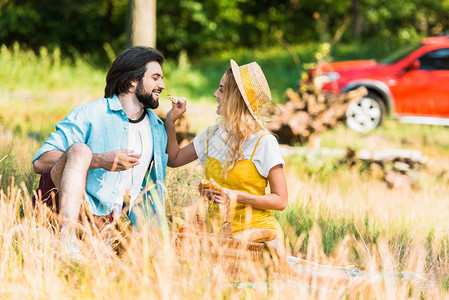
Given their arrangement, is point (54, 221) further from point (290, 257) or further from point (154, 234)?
point (290, 257)

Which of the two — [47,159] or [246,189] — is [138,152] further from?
[246,189]

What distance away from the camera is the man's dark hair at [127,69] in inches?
151

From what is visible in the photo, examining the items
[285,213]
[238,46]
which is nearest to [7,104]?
[285,213]

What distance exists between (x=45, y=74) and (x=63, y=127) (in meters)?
9.46

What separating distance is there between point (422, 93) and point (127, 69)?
8.32 m

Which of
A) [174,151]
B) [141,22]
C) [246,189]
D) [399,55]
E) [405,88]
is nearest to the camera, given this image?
[246,189]

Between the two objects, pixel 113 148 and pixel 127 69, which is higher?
pixel 127 69

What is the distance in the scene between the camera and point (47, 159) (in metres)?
3.58

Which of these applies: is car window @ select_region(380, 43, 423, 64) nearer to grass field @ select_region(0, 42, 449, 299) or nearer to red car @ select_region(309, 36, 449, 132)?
red car @ select_region(309, 36, 449, 132)

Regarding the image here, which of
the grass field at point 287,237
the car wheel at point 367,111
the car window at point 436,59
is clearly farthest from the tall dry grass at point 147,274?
the car window at point 436,59

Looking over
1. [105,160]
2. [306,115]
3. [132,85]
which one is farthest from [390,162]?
[105,160]

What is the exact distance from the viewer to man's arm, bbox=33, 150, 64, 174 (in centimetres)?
358

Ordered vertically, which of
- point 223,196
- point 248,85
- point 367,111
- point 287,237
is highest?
point 367,111

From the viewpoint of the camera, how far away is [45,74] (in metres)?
12.6
